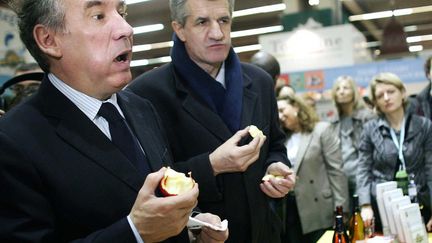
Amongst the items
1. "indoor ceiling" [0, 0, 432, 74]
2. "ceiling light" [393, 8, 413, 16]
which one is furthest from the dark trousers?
"ceiling light" [393, 8, 413, 16]

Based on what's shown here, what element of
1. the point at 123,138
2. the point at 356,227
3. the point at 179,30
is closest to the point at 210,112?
the point at 179,30

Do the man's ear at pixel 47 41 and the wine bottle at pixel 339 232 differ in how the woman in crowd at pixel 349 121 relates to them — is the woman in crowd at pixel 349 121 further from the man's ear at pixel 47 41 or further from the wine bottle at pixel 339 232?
the man's ear at pixel 47 41

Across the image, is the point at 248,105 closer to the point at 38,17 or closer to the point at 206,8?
the point at 206,8

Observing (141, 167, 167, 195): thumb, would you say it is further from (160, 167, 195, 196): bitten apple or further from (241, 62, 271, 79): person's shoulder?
(241, 62, 271, 79): person's shoulder

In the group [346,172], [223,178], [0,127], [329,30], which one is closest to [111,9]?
[0,127]

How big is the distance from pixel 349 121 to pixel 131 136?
3.67 metres

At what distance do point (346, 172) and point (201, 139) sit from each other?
288 centimetres

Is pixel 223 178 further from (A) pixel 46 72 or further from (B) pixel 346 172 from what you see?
(B) pixel 346 172

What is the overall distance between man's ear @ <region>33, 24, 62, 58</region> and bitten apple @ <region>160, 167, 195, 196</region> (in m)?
0.43

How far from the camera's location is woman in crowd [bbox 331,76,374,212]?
171 inches

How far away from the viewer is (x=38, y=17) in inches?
44.7

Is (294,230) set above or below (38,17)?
below

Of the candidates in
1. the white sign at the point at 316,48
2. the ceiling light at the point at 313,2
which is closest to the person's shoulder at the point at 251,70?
the white sign at the point at 316,48

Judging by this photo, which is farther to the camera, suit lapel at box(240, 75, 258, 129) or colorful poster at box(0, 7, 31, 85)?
colorful poster at box(0, 7, 31, 85)
